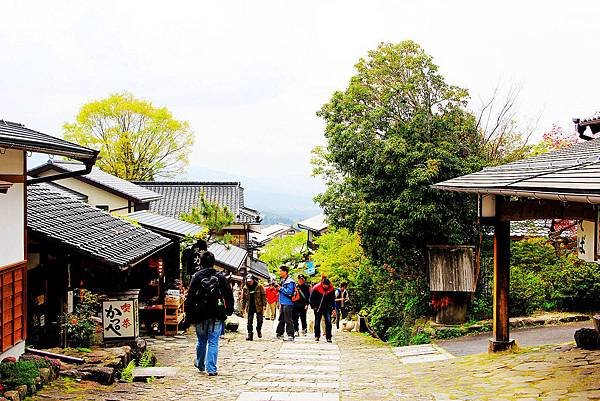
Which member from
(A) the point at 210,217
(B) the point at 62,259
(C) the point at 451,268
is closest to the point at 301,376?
(B) the point at 62,259

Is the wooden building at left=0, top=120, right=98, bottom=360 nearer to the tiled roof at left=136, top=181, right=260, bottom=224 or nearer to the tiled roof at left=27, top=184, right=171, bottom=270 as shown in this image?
the tiled roof at left=27, top=184, right=171, bottom=270

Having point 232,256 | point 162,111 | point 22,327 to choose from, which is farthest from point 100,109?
point 22,327

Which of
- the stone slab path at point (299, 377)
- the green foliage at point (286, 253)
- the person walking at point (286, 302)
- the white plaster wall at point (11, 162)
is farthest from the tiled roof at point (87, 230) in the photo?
the green foliage at point (286, 253)

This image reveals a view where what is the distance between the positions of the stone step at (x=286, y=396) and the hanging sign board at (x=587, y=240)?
4759 mm

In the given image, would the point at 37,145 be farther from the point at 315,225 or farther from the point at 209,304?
the point at 315,225

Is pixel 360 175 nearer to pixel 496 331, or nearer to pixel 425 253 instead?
pixel 425 253

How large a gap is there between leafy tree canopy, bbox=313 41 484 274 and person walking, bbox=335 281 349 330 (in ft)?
7.87

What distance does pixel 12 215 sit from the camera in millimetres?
9289

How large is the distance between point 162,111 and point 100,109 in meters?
4.32

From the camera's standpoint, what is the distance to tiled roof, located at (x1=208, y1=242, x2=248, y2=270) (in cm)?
2906

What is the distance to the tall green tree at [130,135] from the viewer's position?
43.7 m

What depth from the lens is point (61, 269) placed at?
11836mm

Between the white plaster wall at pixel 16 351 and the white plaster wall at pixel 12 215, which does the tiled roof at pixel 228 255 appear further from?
the white plaster wall at pixel 12 215

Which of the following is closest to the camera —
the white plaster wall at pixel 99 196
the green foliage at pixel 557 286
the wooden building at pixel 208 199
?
the green foliage at pixel 557 286
